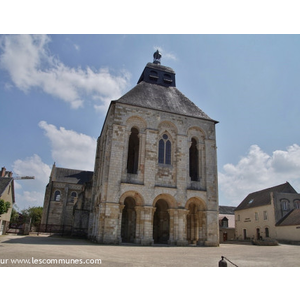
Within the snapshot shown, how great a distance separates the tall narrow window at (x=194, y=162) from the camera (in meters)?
25.8

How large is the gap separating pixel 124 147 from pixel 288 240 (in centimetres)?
2466

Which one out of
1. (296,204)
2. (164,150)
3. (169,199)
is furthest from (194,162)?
(296,204)

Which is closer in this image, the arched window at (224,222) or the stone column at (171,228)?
the stone column at (171,228)

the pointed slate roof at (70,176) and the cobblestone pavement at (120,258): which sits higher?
the pointed slate roof at (70,176)

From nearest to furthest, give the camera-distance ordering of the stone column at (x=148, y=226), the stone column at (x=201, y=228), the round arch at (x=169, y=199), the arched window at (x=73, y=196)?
1. the stone column at (x=148, y=226)
2. the round arch at (x=169, y=199)
3. the stone column at (x=201, y=228)
4. the arched window at (x=73, y=196)

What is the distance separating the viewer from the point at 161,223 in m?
25.2

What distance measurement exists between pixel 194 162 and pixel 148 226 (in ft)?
28.6

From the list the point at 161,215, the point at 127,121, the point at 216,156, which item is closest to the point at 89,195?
the point at 161,215

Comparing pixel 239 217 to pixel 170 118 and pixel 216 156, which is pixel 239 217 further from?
pixel 170 118

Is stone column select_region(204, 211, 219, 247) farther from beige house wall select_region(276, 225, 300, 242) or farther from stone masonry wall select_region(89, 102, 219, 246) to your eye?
beige house wall select_region(276, 225, 300, 242)

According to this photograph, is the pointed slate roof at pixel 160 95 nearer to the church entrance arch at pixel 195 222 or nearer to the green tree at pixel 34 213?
the church entrance arch at pixel 195 222

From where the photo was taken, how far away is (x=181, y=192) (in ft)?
76.1

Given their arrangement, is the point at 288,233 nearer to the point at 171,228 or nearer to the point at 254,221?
the point at 254,221

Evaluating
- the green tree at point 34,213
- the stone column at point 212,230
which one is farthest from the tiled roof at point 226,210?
the green tree at point 34,213
